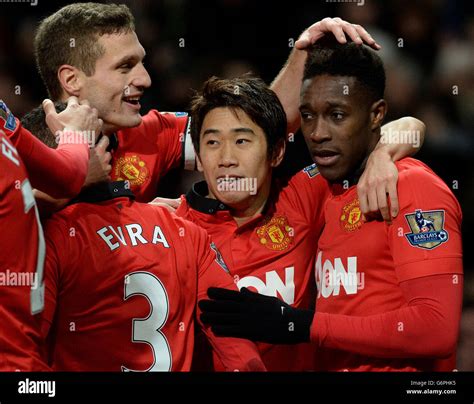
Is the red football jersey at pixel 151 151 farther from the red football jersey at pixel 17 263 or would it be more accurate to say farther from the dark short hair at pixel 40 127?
the red football jersey at pixel 17 263

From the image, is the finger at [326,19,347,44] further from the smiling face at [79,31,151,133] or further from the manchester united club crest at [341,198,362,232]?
the smiling face at [79,31,151,133]

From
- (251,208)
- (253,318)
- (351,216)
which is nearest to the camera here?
(253,318)

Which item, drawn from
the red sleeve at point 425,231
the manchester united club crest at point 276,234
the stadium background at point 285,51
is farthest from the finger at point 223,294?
the stadium background at point 285,51

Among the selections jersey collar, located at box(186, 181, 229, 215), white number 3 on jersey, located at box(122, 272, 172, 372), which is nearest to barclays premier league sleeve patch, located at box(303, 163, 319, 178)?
jersey collar, located at box(186, 181, 229, 215)

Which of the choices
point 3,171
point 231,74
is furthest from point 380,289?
point 231,74

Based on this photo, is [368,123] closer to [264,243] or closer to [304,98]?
[304,98]

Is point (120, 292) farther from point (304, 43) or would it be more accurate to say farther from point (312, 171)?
point (304, 43)

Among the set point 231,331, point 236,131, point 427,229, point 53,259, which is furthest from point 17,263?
point 427,229

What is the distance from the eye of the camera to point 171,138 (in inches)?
145

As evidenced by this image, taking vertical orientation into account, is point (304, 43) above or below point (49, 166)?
above

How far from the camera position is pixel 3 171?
2.24m

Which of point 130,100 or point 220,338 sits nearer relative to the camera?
point 220,338

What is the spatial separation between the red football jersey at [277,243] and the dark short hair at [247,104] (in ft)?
0.68

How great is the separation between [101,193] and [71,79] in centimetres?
79
